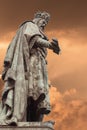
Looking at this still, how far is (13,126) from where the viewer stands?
778 inches

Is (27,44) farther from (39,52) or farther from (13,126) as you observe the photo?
(13,126)

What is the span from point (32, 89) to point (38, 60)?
4.46 ft

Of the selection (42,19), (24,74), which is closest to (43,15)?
(42,19)

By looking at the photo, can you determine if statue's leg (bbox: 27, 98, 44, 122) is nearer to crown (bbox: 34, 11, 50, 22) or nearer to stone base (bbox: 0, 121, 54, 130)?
stone base (bbox: 0, 121, 54, 130)

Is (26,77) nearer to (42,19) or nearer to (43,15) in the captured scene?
(42,19)

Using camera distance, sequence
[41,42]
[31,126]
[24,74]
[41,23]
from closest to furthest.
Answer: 1. [31,126]
2. [24,74]
3. [41,42]
4. [41,23]

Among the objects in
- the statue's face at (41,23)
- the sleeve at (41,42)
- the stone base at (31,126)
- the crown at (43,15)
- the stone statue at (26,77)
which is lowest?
the stone base at (31,126)

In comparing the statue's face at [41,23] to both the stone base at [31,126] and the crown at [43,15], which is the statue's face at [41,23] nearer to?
the crown at [43,15]

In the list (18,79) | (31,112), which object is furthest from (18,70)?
(31,112)

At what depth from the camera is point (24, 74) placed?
68.7 feet

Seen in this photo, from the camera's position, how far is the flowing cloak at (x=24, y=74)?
20406 millimetres

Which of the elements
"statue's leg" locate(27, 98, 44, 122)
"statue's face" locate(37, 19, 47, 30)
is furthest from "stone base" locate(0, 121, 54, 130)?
"statue's face" locate(37, 19, 47, 30)

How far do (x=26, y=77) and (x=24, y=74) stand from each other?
0.45 ft

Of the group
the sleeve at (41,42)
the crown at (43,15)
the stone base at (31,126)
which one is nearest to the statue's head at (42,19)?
the crown at (43,15)
